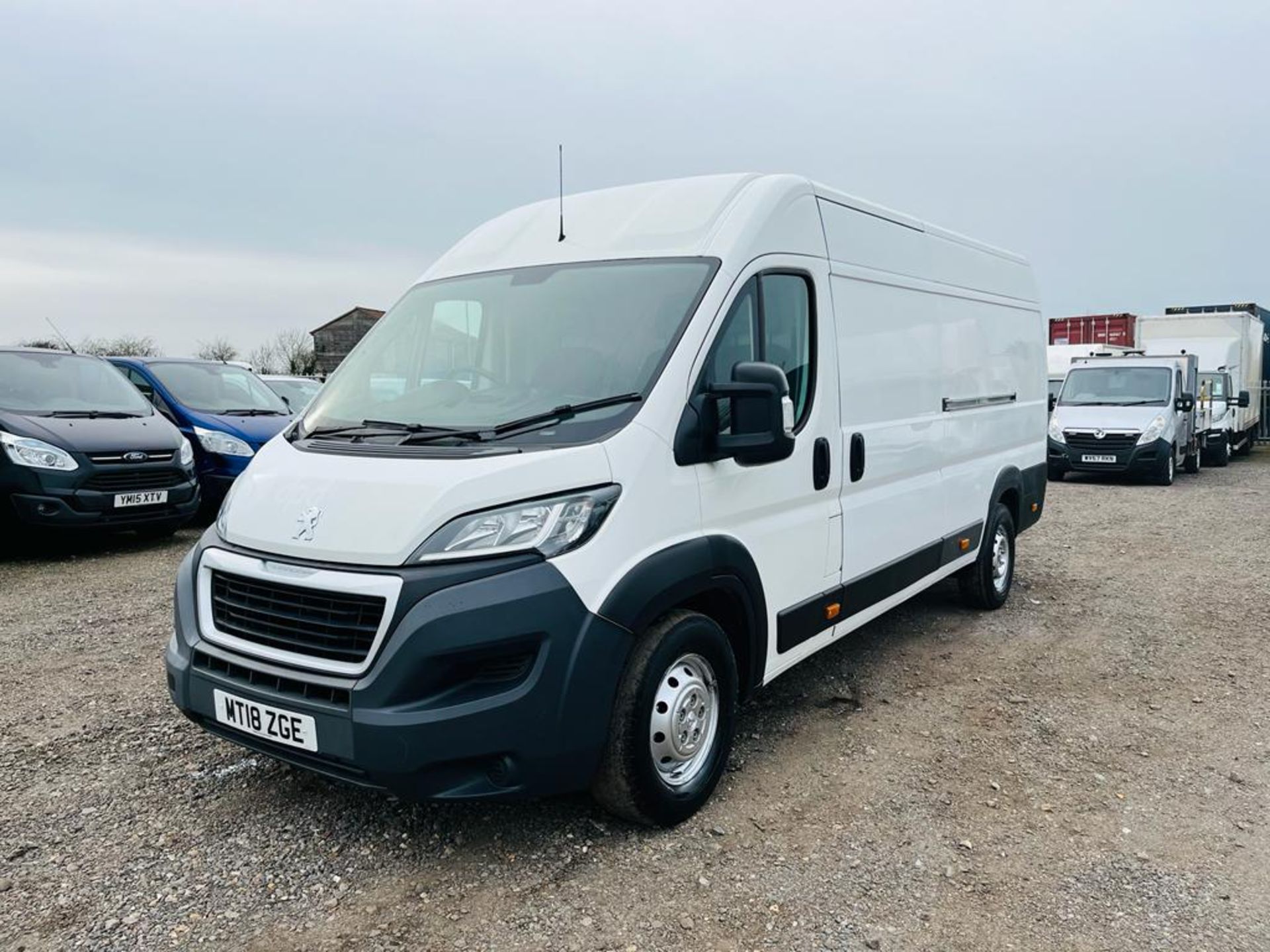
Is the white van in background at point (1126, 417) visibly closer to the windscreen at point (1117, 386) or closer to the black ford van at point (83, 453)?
the windscreen at point (1117, 386)

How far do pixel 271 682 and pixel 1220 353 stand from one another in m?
21.1

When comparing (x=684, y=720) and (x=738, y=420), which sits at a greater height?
(x=738, y=420)

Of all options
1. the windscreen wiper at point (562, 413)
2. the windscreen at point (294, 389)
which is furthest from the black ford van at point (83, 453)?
the windscreen wiper at point (562, 413)

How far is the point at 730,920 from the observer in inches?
109

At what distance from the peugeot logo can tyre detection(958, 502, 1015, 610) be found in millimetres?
4538

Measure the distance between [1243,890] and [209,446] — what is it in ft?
30.3

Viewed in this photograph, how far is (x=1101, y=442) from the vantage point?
14.5 m

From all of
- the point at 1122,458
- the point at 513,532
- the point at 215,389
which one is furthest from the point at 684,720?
the point at 1122,458

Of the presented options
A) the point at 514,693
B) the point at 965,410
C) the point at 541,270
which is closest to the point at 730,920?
the point at 514,693

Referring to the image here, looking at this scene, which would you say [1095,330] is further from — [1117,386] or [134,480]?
[134,480]

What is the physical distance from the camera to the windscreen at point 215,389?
391 inches

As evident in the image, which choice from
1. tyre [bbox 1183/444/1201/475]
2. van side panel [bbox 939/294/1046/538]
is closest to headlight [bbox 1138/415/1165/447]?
tyre [bbox 1183/444/1201/475]

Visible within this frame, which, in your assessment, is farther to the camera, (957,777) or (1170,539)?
(1170,539)

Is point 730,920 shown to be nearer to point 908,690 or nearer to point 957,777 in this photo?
point 957,777
